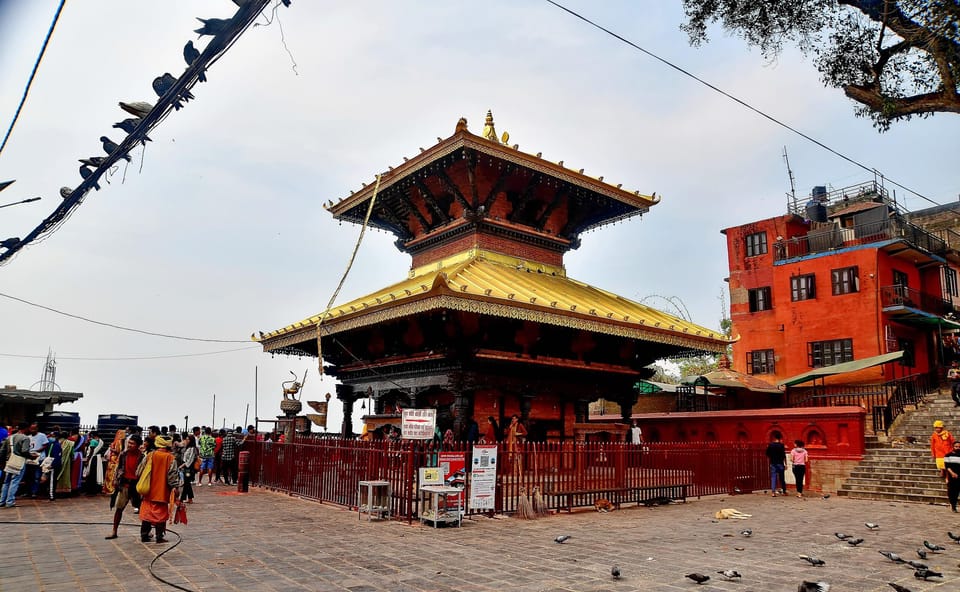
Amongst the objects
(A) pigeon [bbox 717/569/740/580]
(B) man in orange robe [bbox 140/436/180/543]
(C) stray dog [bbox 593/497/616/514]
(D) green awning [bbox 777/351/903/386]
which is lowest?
(C) stray dog [bbox 593/497/616/514]

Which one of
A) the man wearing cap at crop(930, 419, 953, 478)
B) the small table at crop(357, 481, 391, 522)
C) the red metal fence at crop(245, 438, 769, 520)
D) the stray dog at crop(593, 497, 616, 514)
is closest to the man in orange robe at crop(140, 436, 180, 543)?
the small table at crop(357, 481, 391, 522)

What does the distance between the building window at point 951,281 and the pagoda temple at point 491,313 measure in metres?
23.4

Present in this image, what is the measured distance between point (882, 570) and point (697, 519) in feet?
15.5

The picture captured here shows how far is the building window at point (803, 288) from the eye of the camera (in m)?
30.5

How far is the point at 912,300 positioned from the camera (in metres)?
29.6

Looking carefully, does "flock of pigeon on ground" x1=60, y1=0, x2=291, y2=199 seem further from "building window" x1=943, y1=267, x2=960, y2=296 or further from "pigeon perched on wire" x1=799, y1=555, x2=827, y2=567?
"building window" x1=943, y1=267, x2=960, y2=296

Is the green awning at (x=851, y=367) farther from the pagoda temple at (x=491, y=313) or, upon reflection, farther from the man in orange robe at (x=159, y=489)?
the man in orange robe at (x=159, y=489)

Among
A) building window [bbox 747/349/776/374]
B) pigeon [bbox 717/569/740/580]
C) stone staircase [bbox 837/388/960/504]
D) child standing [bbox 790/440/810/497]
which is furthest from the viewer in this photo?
building window [bbox 747/349/776/374]

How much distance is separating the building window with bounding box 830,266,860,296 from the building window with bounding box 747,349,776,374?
4273 millimetres

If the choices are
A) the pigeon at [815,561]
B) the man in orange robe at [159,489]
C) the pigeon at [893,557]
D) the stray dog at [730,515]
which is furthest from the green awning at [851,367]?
the man in orange robe at [159,489]

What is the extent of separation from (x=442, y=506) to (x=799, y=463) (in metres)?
10.8

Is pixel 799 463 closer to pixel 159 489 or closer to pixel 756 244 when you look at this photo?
pixel 159 489

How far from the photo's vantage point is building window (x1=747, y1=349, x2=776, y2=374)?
104ft

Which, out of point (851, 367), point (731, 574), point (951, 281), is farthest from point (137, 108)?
point (951, 281)
